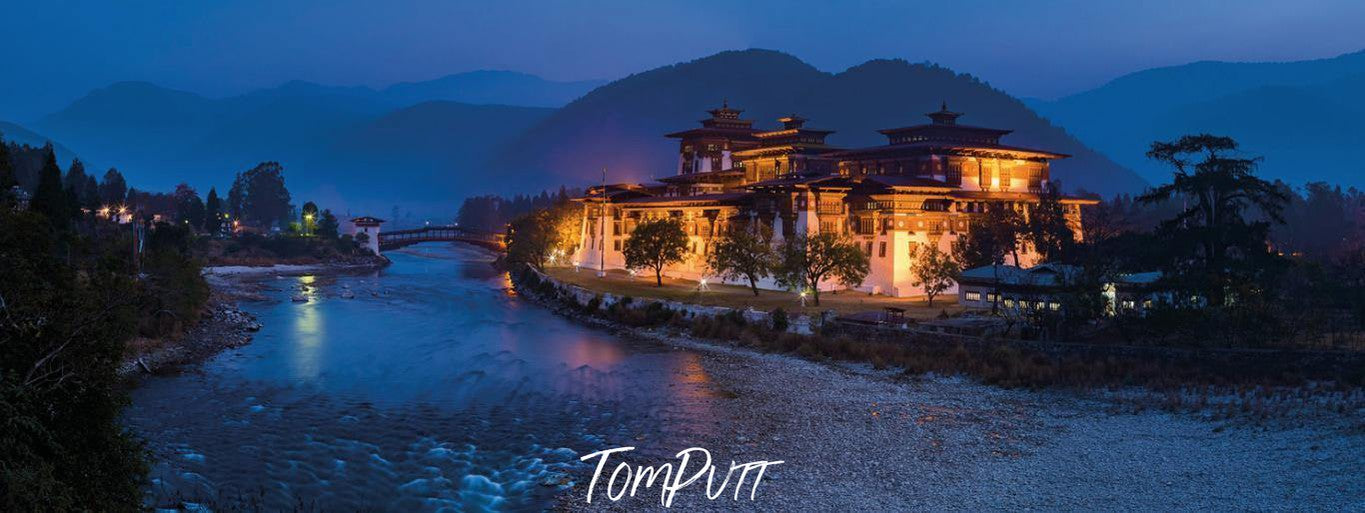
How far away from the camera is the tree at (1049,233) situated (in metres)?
68.9

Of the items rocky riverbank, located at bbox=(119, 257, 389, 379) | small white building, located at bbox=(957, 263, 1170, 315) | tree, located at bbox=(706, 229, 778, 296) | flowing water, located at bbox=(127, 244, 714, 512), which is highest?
tree, located at bbox=(706, 229, 778, 296)

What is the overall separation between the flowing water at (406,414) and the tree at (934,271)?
741 inches

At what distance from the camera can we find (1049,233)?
70.4 m

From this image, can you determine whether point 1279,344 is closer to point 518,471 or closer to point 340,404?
point 518,471

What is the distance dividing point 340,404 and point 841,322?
25443mm

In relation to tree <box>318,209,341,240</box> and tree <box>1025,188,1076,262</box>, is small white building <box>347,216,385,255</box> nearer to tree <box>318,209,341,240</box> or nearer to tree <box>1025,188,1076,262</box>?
tree <box>318,209,341,240</box>

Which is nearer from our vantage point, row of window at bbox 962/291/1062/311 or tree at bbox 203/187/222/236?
row of window at bbox 962/291/1062/311

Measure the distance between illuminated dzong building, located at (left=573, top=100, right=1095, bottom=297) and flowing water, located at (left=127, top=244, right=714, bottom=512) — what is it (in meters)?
22.2

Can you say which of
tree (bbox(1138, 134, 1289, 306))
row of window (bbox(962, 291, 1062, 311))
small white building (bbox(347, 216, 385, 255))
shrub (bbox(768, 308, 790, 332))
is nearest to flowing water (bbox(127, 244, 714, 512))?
shrub (bbox(768, 308, 790, 332))

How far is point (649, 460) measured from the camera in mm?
29578

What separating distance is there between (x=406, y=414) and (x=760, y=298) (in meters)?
35.8

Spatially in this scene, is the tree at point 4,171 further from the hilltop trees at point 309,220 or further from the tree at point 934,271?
the hilltop trees at point 309,220

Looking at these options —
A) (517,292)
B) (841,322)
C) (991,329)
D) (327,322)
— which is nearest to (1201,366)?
(991,329)

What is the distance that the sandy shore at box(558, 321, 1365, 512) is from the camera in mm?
24750
